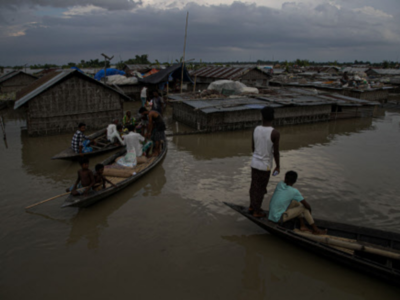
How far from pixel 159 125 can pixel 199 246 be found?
15.1 ft

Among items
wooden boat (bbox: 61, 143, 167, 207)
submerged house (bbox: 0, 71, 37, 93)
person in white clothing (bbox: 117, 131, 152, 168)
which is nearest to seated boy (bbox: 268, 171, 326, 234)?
wooden boat (bbox: 61, 143, 167, 207)

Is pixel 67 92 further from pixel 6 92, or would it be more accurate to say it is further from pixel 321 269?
pixel 6 92

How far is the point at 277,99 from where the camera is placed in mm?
15047

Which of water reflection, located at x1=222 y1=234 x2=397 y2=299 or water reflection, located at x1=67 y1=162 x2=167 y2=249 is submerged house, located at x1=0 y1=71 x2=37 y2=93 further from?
water reflection, located at x1=222 y1=234 x2=397 y2=299

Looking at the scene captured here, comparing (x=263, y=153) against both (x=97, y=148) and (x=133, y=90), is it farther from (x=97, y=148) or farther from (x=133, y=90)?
(x=133, y=90)

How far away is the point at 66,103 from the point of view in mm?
11953

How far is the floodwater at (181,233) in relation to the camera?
401 centimetres

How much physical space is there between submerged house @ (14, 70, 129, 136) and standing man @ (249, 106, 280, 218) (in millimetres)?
9730

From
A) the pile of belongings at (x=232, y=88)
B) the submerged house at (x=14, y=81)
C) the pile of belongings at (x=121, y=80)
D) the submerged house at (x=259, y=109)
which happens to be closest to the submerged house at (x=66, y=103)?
the submerged house at (x=259, y=109)

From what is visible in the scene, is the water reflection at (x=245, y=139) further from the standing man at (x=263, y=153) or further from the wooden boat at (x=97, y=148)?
the standing man at (x=263, y=153)

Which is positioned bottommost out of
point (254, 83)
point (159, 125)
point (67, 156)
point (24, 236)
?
point (24, 236)

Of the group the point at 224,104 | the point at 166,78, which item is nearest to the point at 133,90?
the point at 166,78

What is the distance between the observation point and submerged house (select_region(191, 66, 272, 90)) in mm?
22359

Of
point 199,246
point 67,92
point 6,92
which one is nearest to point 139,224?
point 199,246
